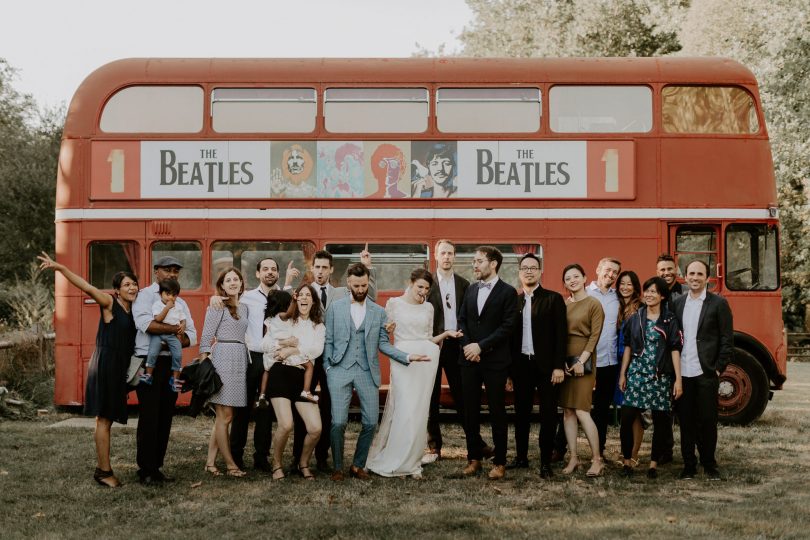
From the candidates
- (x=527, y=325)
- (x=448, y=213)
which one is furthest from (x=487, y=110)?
(x=527, y=325)

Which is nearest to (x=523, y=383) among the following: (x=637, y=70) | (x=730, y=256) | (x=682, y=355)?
(x=682, y=355)

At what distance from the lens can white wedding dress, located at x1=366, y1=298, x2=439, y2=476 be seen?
718 centimetres

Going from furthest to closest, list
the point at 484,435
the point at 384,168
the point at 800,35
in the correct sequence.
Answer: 1. the point at 800,35
2. the point at 384,168
3. the point at 484,435

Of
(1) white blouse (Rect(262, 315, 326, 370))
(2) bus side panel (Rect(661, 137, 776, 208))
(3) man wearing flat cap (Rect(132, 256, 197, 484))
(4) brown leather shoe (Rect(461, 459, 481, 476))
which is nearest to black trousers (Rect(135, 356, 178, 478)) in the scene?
(3) man wearing flat cap (Rect(132, 256, 197, 484))

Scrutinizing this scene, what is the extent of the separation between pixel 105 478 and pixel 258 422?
130cm

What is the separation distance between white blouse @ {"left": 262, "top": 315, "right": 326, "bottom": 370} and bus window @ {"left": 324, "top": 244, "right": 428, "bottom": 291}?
9.79ft

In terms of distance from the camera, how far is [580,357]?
7.16m

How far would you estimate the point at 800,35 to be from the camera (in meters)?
22.1

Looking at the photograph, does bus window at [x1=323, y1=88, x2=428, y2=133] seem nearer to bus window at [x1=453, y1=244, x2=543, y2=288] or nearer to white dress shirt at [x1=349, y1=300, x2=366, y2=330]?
bus window at [x1=453, y1=244, x2=543, y2=288]

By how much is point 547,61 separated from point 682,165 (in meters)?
1.97

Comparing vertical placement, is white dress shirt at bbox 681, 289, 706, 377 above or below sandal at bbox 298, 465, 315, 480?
above

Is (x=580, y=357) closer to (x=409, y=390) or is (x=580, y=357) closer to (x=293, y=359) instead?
(x=409, y=390)

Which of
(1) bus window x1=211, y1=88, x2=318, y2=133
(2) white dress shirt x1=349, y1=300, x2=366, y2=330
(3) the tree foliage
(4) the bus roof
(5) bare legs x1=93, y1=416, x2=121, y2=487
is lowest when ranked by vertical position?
(5) bare legs x1=93, y1=416, x2=121, y2=487

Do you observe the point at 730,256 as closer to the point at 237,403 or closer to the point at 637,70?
the point at 637,70
